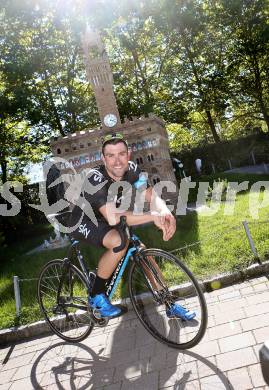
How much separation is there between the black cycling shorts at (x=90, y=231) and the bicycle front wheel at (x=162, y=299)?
485mm

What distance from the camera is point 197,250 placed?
7637mm

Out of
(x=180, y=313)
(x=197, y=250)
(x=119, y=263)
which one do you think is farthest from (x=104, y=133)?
(x=180, y=313)

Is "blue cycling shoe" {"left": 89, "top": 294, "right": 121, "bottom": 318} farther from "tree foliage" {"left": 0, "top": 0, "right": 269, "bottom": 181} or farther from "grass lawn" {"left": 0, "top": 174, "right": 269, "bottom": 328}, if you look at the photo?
"tree foliage" {"left": 0, "top": 0, "right": 269, "bottom": 181}

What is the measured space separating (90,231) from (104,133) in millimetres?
9605

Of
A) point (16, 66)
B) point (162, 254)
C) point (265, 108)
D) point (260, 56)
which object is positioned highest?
point (16, 66)

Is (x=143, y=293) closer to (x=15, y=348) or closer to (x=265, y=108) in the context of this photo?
(x=15, y=348)

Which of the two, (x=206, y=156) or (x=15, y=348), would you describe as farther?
(x=206, y=156)

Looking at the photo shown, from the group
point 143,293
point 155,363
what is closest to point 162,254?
point 143,293

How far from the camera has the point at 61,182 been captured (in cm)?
511

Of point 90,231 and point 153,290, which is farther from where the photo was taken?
point 90,231

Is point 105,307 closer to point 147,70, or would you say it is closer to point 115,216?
point 115,216

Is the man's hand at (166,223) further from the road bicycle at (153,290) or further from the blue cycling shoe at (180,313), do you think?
the blue cycling shoe at (180,313)

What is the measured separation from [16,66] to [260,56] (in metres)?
17.1

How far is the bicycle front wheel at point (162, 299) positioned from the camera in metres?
4.04
